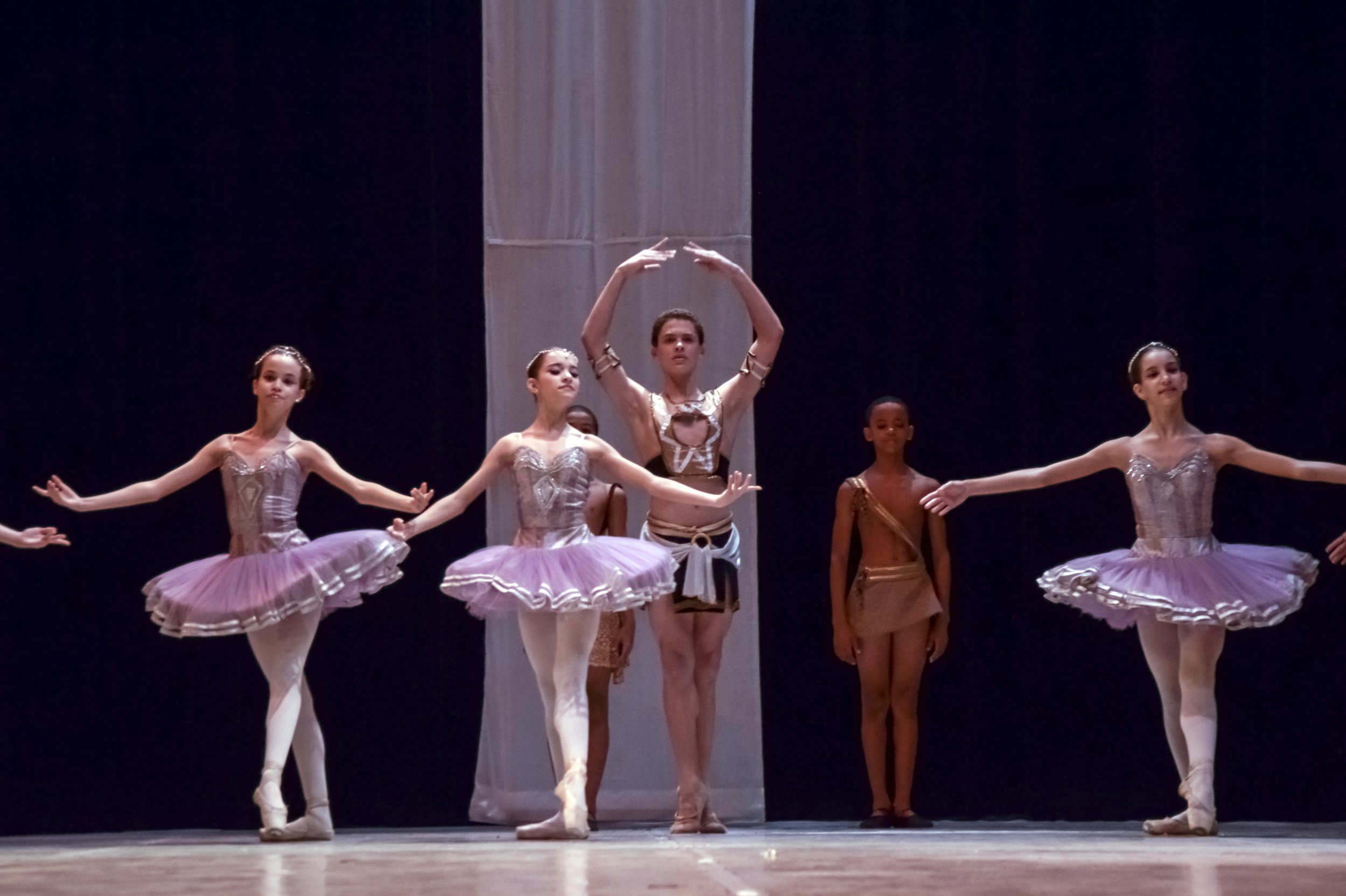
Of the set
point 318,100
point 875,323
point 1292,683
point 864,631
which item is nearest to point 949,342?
point 875,323

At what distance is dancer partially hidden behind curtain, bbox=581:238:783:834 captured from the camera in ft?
16.3

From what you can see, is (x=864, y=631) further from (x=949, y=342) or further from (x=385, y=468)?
(x=385, y=468)

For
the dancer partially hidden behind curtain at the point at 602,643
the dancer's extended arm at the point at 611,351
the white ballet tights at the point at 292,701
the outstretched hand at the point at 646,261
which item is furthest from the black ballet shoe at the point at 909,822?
the outstretched hand at the point at 646,261

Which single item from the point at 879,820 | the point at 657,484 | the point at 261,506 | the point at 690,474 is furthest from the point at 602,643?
the point at 261,506

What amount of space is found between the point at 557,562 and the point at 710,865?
1339 millimetres

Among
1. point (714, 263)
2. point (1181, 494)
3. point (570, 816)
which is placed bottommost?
point (570, 816)

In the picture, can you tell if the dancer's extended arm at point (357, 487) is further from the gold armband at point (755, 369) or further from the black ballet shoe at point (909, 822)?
the black ballet shoe at point (909, 822)

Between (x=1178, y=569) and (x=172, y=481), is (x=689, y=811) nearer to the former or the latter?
(x=1178, y=569)

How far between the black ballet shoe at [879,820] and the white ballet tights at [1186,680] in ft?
3.09

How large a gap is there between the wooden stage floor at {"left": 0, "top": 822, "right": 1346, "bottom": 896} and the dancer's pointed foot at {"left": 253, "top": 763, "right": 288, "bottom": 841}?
9 cm

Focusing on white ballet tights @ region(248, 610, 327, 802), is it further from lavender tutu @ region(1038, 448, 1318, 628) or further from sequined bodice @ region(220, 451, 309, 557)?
lavender tutu @ region(1038, 448, 1318, 628)

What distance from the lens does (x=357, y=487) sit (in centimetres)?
486

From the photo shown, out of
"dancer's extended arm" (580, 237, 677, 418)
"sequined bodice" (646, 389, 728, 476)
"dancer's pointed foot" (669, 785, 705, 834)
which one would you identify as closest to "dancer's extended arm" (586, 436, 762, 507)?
"sequined bodice" (646, 389, 728, 476)

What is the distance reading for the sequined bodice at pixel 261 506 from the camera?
15.9ft
